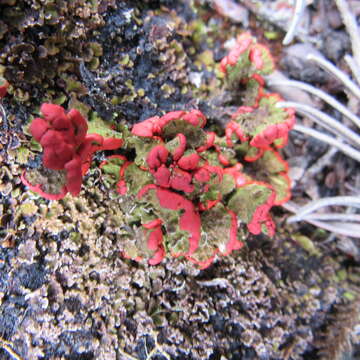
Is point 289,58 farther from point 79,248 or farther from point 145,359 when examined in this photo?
point 145,359

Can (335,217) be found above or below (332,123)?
below

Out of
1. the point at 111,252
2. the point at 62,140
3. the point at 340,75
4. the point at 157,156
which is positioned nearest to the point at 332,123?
the point at 340,75

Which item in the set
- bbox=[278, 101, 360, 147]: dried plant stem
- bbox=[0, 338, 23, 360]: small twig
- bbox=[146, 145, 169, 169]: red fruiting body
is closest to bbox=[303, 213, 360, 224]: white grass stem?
bbox=[278, 101, 360, 147]: dried plant stem

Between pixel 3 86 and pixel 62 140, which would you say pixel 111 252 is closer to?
pixel 62 140

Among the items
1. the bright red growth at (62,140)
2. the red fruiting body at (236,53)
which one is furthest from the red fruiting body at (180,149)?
the red fruiting body at (236,53)

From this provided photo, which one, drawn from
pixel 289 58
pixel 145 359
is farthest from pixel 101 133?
pixel 289 58

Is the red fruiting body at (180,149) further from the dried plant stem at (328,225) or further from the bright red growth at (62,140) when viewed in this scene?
the dried plant stem at (328,225)

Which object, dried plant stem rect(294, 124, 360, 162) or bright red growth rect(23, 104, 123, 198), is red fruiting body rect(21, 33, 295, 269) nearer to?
bright red growth rect(23, 104, 123, 198)

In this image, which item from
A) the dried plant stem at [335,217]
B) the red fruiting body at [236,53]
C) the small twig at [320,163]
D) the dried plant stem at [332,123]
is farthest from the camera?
the small twig at [320,163]
